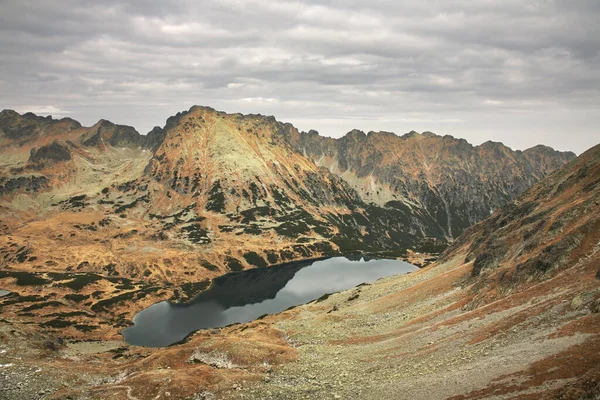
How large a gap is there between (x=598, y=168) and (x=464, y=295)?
47.5 meters

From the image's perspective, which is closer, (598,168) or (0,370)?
(0,370)

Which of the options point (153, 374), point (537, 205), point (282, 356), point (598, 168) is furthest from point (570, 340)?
point (537, 205)

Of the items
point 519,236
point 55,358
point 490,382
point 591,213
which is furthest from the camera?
point 519,236

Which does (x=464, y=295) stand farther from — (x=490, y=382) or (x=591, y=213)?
(x=490, y=382)

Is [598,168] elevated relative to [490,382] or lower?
elevated

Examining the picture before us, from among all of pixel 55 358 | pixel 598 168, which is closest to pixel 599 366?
pixel 598 168

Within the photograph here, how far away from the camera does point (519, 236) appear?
93.0 m

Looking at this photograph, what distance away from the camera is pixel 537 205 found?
111m

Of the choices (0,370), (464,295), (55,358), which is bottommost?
(55,358)

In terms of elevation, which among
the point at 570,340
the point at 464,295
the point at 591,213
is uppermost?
the point at 591,213

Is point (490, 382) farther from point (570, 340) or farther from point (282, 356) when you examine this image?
point (282, 356)

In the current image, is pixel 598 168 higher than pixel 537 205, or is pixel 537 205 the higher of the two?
pixel 598 168

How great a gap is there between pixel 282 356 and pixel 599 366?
46.6m

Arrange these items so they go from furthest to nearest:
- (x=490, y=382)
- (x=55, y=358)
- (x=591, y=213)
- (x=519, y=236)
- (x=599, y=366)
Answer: (x=519, y=236), (x=55, y=358), (x=591, y=213), (x=490, y=382), (x=599, y=366)
